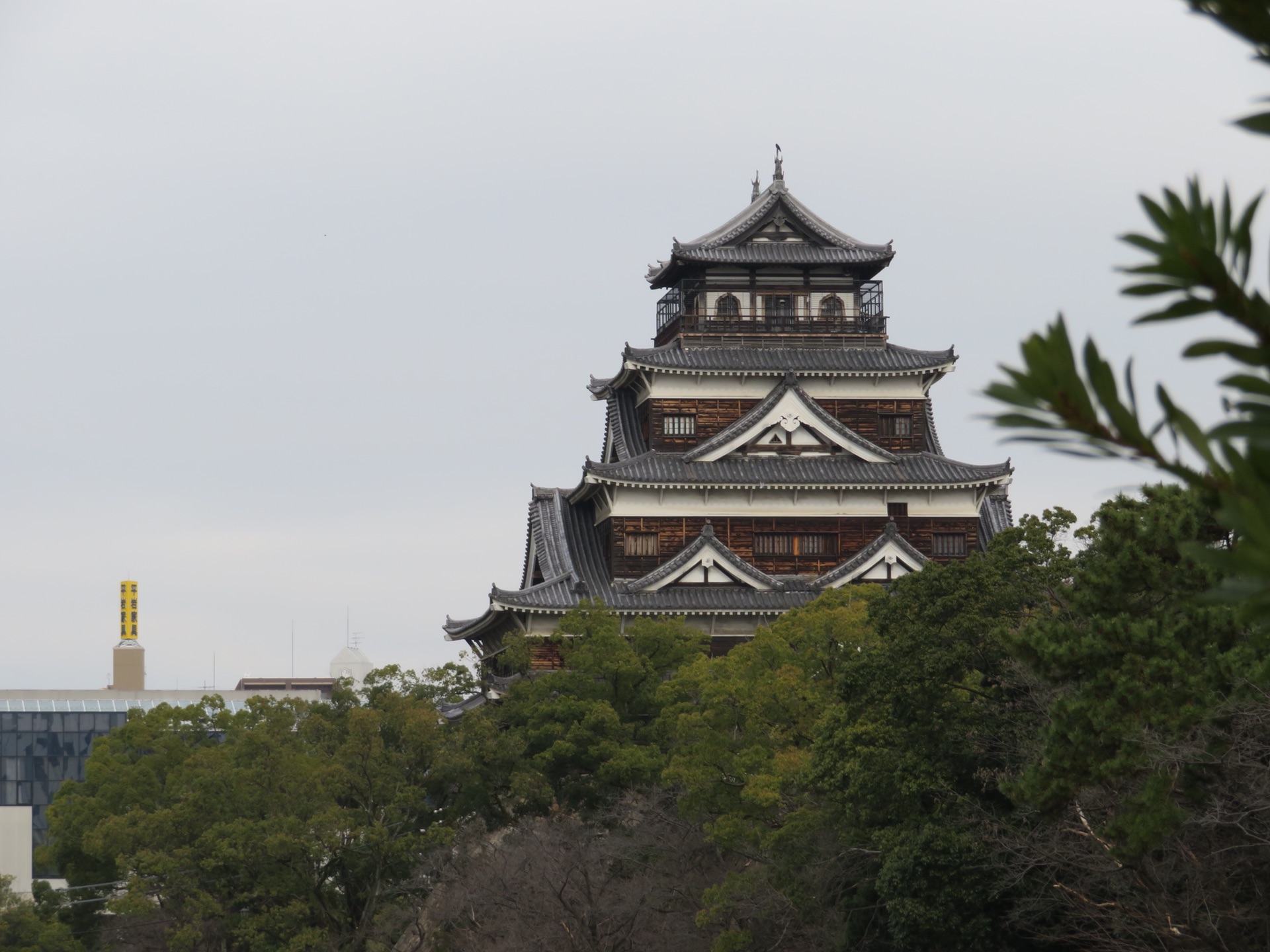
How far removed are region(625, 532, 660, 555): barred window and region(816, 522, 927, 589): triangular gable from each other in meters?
4.05

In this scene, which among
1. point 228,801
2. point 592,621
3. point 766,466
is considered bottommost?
point 228,801

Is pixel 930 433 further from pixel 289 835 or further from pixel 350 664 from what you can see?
pixel 350 664

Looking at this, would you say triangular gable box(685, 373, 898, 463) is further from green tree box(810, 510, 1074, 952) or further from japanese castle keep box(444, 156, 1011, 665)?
green tree box(810, 510, 1074, 952)

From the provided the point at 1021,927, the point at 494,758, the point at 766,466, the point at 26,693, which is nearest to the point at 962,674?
the point at 1021,927

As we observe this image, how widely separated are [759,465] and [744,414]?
1.73 meters

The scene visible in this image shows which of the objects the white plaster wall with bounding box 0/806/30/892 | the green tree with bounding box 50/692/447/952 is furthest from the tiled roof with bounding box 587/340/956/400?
the white plaster wall with bounding box 0/806/30/892

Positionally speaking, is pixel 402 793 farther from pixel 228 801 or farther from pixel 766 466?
→ pixel 766 466

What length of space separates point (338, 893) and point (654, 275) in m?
20.5

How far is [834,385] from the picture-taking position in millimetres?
43719

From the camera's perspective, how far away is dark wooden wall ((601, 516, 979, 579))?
41.7 m

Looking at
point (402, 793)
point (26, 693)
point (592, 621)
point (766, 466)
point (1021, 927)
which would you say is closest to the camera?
point (1021, 927)

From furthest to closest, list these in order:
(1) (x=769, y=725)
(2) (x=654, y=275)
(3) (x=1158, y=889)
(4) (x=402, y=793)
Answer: (2) (x=654, y=275) → (4) (x=402, y=793) → (1) (x=769, y=725) → (3) (x=1158, y=889)

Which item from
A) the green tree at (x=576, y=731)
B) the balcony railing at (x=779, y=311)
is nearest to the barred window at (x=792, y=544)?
the balcony railing at (x=779, y=311)

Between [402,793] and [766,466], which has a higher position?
[766,466]
